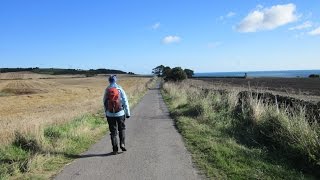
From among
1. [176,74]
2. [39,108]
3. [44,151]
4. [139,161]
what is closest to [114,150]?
[139,161]

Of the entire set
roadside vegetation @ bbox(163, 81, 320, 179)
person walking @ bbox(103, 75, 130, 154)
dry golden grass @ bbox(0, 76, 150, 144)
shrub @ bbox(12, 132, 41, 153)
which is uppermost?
person walking @ bbox(103, 75, 130, 154)

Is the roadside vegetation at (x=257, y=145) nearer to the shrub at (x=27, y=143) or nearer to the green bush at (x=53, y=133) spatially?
the green bush at (x=53, y=133)

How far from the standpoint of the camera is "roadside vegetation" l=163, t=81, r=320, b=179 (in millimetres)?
8680

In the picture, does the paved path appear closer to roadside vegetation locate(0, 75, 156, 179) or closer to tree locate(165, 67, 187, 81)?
roadside vegetation locate(0, 75, 156, 179)

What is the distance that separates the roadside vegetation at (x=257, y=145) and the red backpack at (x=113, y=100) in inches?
82.5

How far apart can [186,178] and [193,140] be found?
453 centimetres

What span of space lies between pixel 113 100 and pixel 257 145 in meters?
4.21

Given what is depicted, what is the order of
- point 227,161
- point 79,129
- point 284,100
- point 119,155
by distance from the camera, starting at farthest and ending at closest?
point 284,100, point 79,129, point 119,155, point 227,161

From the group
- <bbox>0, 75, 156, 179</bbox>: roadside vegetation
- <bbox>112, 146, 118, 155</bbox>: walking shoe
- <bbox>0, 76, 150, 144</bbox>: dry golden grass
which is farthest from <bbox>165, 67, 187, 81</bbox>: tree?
<bbox>112, 146, 118, 155</bbox>: walking shoe

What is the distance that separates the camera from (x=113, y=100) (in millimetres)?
10961

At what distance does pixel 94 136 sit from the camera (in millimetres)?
14055

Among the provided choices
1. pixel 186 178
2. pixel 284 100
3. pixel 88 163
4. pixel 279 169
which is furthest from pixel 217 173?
pixel 284 100

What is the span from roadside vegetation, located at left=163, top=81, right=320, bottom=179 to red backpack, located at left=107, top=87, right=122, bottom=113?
2097 mm

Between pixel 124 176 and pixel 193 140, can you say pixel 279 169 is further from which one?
pixel 193 140
